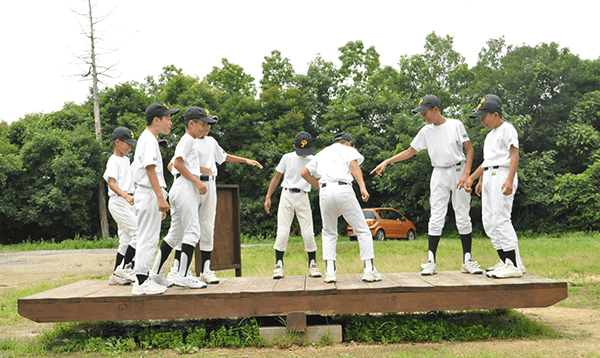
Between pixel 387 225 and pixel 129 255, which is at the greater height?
pixel 129 255

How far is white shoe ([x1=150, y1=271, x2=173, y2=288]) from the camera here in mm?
5742

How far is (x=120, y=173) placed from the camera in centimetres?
678

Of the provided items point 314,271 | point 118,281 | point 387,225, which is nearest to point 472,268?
point 314,271

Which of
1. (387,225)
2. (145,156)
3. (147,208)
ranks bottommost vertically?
(387,225)

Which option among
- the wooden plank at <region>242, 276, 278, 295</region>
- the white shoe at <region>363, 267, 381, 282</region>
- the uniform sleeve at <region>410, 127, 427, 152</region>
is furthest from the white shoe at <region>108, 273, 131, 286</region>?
the uniform sleeve at <region>410, 127, 427, 152</region>

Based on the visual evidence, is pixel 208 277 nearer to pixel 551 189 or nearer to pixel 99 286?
pixel 99 286

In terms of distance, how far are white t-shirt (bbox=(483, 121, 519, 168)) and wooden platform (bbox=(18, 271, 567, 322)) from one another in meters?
1.47

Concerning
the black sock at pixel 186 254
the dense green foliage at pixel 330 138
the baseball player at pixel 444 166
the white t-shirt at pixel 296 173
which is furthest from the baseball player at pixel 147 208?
the dense green foliage at pixel 330 138

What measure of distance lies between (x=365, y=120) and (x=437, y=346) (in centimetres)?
2470

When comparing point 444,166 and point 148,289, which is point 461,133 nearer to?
point 444,166

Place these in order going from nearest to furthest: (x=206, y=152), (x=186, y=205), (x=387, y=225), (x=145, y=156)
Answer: (x=145, y=156)
(x=186, y=205)
(x=206, y=152)
(x=387, y=225)

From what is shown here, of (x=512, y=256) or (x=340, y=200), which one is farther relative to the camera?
(x=512, y=256)

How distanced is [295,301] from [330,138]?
22.8m

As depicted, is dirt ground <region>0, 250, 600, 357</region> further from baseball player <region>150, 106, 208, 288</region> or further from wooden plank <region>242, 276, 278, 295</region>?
baseball player <region>150, 106, 208, 288</region>
